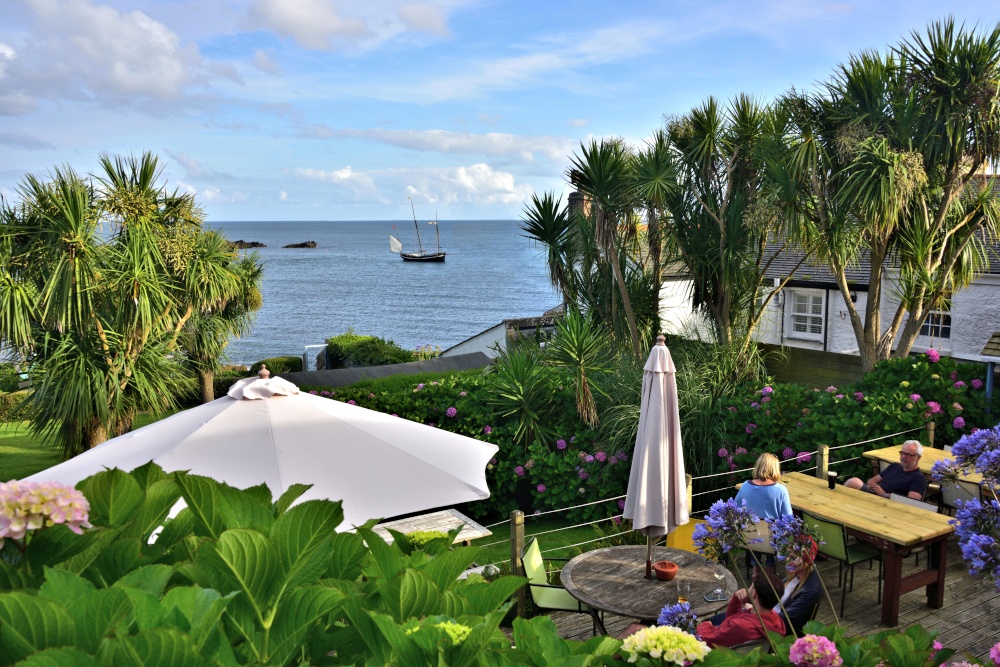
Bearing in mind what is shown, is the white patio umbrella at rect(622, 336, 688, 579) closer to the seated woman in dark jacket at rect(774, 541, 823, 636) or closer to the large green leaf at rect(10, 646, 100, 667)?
the seated woman in dark jacket at rect(774, 541, 823, 636)

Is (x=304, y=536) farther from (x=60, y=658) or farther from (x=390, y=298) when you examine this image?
(x=390, y=298)

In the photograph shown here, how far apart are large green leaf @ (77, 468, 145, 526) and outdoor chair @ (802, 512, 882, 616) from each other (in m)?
5.64

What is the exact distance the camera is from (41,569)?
127 centimetres

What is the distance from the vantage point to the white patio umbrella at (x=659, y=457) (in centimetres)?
630

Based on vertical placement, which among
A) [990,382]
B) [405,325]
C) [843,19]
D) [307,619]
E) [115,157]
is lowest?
[405,325]

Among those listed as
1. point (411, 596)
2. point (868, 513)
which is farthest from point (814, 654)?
point (868, 513)

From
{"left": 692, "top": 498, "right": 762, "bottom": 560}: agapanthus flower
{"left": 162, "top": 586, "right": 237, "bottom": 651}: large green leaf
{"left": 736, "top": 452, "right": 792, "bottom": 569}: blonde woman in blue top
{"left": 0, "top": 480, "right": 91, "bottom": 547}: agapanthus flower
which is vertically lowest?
{"left": 736, "top": 452, "right": 792, "bottom": 569}: blonde woman in blue top

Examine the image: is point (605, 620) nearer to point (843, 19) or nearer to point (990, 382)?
point (990, 382)

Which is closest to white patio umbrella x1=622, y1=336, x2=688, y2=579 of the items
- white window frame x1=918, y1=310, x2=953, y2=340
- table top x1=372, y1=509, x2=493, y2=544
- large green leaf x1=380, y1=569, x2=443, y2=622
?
table top x1=372, y1=509, x2=493, y2=544

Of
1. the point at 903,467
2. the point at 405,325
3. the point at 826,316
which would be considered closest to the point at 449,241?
the point at 405,325

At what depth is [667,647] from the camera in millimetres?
1301

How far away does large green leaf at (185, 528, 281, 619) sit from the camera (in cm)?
114

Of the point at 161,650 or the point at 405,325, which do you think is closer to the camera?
the point at 161,650

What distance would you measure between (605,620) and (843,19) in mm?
11446
